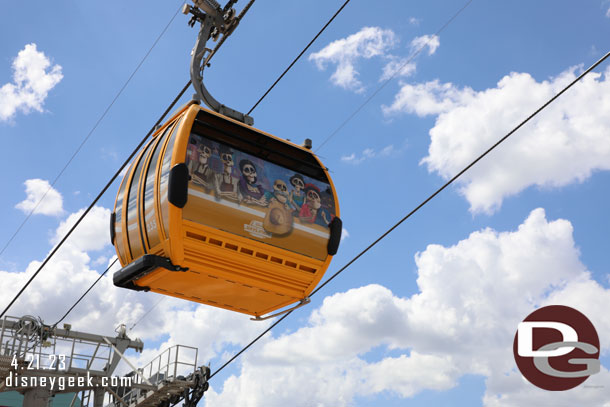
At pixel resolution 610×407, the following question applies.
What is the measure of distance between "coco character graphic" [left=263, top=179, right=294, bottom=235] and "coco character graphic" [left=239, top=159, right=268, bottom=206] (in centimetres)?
10

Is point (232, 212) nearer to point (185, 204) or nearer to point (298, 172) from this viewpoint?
point (185, 204)

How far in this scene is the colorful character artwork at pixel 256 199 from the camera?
728 cm

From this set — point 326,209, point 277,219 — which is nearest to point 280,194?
point 277,219

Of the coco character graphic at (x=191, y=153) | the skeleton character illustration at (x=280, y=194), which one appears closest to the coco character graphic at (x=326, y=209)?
the skeleton character illustration at (x=280, y=194)

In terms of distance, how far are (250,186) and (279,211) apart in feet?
1.54

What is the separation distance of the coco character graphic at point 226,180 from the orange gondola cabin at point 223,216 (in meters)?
0.01

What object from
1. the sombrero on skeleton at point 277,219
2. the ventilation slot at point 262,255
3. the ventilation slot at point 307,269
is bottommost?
the ventilation slot at point 262,255

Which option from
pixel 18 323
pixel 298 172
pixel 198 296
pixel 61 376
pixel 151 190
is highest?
pixel 18 323

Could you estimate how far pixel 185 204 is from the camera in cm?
709

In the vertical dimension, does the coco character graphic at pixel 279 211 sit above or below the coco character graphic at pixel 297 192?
below

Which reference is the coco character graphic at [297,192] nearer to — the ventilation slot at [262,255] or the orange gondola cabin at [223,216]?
the orange gondola cabin at [223,216]

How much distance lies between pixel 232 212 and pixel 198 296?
158 cm

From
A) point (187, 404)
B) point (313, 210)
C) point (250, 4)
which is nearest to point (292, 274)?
point (313, 210)

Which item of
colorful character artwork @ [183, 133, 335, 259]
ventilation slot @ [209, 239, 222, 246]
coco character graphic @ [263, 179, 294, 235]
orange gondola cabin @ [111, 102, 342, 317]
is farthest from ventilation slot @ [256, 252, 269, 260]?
ventilation slot @ [209, 239, 222, 246]
